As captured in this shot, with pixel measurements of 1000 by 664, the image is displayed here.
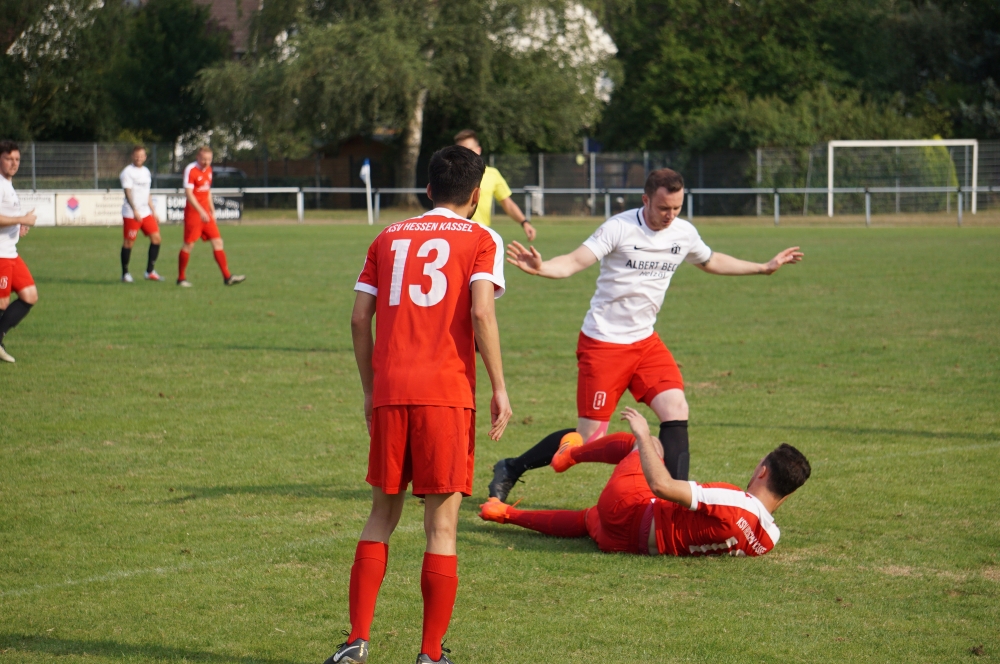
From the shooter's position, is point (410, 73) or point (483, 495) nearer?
point (483, 495)

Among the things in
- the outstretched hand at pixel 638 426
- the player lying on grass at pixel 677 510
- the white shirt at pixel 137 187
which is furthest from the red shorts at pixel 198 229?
the outstretched hand at pixel 638 426

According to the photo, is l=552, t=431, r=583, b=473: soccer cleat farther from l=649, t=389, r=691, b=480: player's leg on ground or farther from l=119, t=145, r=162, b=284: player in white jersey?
l=119, t=145, r=162, b=284: player in white jersey

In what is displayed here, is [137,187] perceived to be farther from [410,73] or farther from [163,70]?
[163,70]

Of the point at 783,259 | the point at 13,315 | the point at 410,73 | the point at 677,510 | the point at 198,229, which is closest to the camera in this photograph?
the point at 677,510

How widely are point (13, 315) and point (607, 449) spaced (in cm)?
757

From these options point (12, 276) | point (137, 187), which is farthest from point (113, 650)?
point (137, 187)

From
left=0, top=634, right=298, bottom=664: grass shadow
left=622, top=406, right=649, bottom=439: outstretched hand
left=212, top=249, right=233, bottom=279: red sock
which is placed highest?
left=212, top=249, right=233, bottom=279: red sock

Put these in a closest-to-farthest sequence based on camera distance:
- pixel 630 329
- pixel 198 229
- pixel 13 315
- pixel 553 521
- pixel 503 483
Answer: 1. pixel 553 521
2. pixel 503 483
3. pixel 630 329
4. pixel 13 315
5. pixel 198 229

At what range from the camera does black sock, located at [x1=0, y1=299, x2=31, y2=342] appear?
36.3 feet

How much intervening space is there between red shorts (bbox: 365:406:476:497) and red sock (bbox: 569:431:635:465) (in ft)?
6.66

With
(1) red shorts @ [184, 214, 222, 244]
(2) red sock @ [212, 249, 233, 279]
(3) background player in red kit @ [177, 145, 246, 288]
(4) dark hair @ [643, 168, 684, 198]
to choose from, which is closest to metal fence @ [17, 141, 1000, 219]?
(3) background player in red kit @ [177, 145, 246, 288]

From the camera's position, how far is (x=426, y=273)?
13.1ft

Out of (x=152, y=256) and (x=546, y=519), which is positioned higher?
(x=152, y=256)

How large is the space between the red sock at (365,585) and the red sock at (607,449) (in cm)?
213
